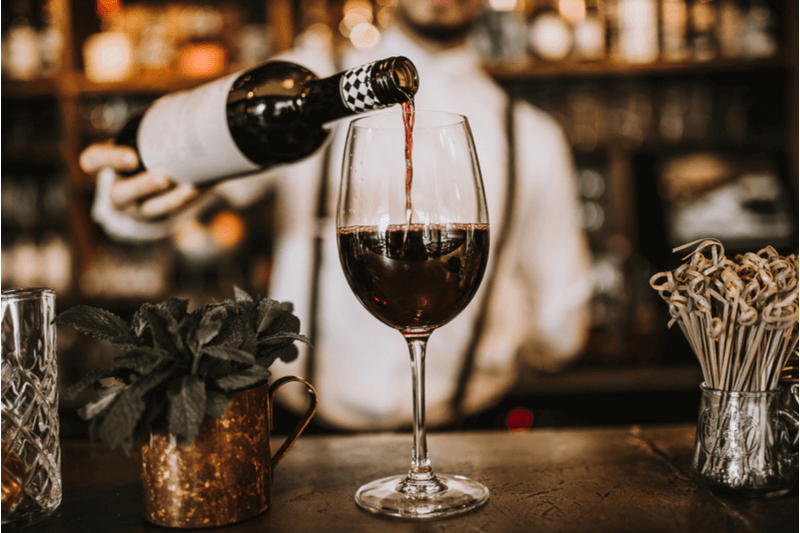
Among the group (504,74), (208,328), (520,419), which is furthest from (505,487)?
(504,74)

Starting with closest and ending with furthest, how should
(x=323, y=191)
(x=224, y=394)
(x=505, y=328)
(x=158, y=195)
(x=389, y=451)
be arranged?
1. (x=224, y=394)
2. (x=389, y=451)
3. (x=158, y=195)
4. (x=323, y=191)
5. (x=505, y=328)

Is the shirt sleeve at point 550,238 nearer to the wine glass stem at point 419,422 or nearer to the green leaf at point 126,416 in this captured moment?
the wine glass stem at point 419,422

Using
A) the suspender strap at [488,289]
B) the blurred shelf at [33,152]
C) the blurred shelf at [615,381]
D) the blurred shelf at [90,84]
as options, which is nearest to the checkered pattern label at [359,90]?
the suspender strap at [488,289]

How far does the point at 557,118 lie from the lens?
2541mm

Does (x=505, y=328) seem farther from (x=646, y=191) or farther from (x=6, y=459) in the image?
(x=6, y=459)

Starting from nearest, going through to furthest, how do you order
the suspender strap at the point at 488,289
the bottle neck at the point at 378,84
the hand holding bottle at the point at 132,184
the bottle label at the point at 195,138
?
the bottle neck at the point at 378,84 < the bottle label at the point at 195,138 < the hand holding bottle at the point at 132,184 < the suspender strap at the point at 488,289

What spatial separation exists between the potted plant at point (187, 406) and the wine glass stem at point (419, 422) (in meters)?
0.13

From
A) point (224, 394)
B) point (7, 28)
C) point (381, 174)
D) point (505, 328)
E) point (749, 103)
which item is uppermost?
point (7, 28)

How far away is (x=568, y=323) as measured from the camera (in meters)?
2.01

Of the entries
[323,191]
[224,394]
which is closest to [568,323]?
[323,191]

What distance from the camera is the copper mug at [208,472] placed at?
532 millimetres

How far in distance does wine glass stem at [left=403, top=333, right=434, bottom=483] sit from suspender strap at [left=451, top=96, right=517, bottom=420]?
4.19ft

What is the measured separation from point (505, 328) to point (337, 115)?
1.30 metres

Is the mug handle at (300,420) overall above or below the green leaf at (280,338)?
below
